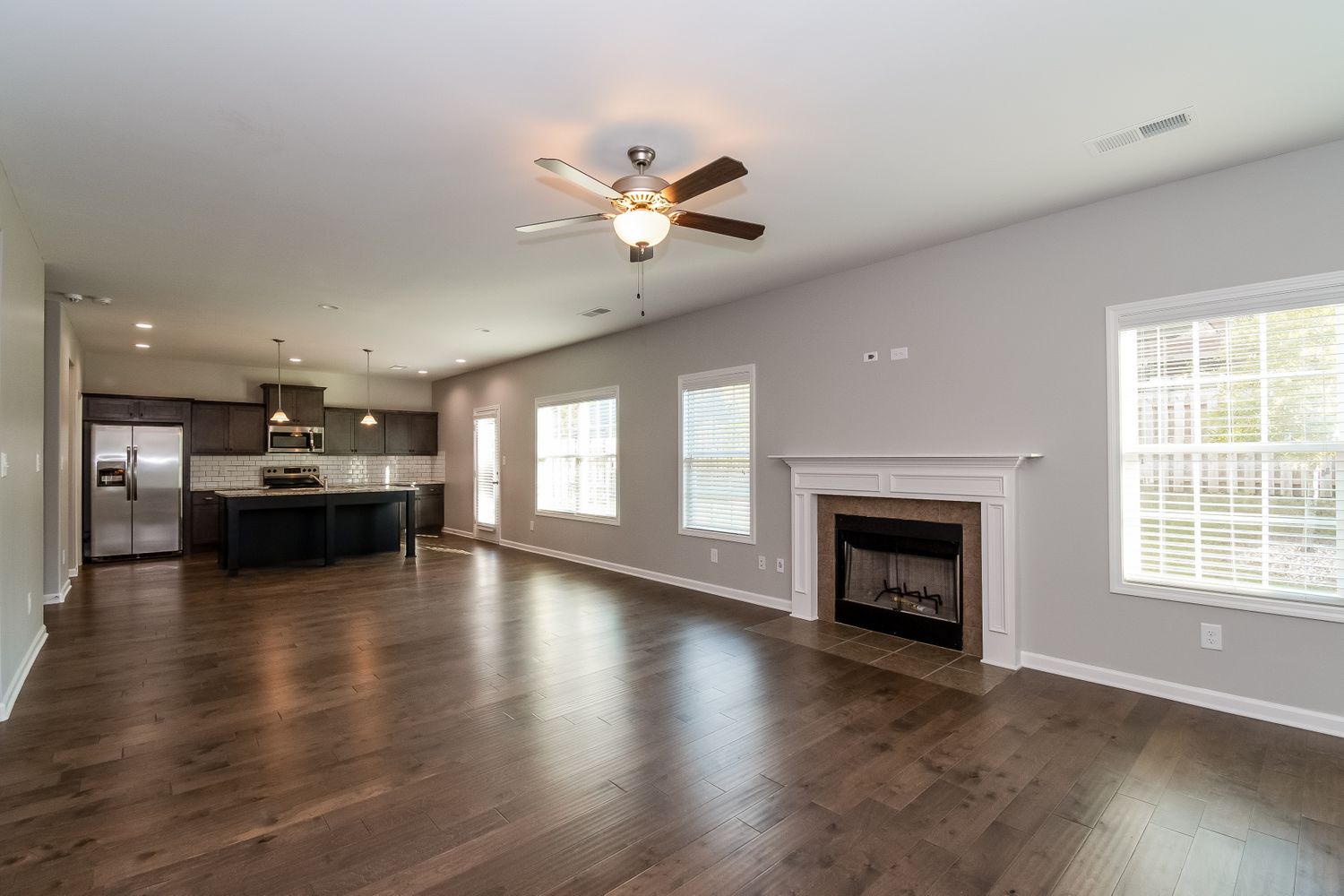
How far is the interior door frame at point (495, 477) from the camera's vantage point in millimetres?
9555

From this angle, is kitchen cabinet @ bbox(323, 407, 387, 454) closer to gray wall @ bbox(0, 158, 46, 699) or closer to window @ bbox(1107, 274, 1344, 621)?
gray wall @ bbox(0, 158, 46, 699)

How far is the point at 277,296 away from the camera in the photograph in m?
5.62

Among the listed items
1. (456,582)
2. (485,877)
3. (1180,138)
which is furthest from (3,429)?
(1180,138)

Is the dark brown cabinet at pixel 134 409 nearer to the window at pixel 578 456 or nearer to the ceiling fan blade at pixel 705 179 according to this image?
the window at pixel 578 456

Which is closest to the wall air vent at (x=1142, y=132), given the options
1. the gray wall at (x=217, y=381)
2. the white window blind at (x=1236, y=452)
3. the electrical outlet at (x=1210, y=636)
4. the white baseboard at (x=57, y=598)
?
the white window blind at (x=1236, y=452)

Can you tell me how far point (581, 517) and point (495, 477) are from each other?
7.94ft

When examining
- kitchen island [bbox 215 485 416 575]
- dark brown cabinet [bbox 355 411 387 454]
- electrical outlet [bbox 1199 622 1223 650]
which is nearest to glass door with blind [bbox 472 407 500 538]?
kitchen island [bbox 215 485 416 575]

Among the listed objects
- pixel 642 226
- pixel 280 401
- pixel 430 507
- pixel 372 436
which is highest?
pixel 642 226

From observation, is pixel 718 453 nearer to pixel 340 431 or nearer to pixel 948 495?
pixel 948 495

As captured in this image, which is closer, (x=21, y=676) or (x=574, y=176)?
(x=574, y=176)

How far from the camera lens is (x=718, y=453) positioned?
613 cm

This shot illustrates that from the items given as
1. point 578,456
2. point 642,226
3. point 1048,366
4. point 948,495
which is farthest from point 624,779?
point 578,456

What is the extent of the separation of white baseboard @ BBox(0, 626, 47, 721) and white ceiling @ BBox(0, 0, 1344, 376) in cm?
264

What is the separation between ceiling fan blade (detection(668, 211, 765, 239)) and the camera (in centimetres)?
306
